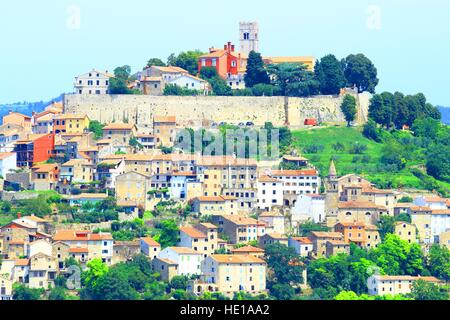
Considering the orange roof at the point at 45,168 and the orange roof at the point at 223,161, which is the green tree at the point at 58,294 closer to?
the orange roof at the point at 45,168

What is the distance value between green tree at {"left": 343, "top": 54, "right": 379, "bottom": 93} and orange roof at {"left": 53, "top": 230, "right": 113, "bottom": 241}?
19320 mm

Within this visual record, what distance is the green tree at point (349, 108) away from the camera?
77250 millimetres

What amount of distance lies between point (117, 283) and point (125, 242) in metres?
3.58

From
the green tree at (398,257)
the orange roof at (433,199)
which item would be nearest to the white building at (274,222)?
the green tree at (398,257)

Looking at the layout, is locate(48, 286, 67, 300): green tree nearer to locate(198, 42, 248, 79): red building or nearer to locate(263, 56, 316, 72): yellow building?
locate(198, 42, 248, 79): red building

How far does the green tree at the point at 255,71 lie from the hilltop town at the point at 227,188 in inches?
2.6

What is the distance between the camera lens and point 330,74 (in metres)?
78.2

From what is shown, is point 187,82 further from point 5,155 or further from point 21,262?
point 21,262

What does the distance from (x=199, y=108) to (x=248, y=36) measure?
933cm

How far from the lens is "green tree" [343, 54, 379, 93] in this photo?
Answer: 79.3 meters

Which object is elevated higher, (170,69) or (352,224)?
(170,69)

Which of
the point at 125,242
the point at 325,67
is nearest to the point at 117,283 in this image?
the point at 125,242

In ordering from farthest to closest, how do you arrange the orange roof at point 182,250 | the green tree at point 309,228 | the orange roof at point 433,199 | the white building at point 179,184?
1. the orange roof at point 433,199
2. the white building at point 179,184
3. the green tree at point 309,228
4. the orange roof at point 182,250

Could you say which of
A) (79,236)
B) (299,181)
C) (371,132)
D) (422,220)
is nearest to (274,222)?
(299,181)
